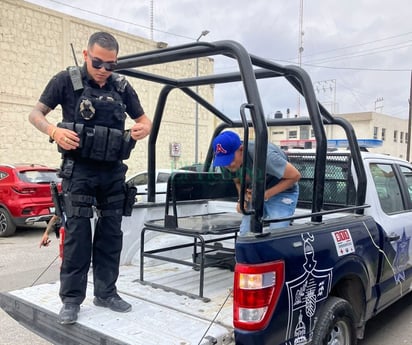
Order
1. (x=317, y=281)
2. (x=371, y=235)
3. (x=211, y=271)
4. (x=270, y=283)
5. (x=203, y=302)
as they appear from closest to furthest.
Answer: (x=270, y=283) → (x=317, y=281) → (x=203, y=302) → (x=371, y=235) → (x=211, y=271)

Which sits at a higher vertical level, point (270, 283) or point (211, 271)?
point (270, 283)

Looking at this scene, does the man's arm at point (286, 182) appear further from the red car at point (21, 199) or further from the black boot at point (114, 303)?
the red car at point (21, 199)

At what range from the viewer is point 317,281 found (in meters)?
2.68

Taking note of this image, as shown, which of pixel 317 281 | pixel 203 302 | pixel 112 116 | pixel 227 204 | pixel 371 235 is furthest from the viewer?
pixel 227 204

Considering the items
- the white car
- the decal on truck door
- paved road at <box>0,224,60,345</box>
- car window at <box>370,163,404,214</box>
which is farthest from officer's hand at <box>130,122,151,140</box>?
the white car

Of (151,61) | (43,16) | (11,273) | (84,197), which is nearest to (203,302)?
(84,197)

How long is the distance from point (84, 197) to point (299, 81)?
67.4 inches

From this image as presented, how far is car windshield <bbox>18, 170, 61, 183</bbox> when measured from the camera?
31.5 ft

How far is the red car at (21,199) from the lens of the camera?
9.30 metres

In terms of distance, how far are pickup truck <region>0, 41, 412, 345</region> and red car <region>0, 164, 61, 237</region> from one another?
228 inches

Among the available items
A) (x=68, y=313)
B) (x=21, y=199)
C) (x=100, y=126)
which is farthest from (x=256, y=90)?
(x=21, y=199)

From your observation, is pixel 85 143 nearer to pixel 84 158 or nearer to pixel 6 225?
pixel 84 158

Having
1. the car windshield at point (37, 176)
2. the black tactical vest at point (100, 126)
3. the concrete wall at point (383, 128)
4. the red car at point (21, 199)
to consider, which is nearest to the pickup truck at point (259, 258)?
the black tactical vest at point (100, 126)

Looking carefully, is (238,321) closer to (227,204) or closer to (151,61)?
(151,61)
